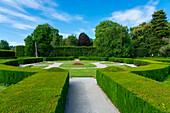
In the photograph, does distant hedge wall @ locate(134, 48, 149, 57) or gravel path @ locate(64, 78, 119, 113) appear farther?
distant hedge wall @ locate(134, 48, 149, 57)

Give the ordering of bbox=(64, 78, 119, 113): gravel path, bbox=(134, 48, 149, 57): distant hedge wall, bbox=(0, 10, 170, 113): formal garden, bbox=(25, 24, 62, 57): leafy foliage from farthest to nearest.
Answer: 1. bbox=(134, 48, 149, 57): distant hedge wall
2. bbox=(25, 24, 62, 57): leafy foliage
3. bbox=(64, 78, 119, 113): gravel path
4. bbox=(0, 10, 170, 113): formal garden

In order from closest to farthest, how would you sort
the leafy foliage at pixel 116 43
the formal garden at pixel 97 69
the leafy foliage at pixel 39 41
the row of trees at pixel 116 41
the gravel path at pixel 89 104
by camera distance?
1. the formal garden at pixel 97 69
2. the gravel path at pixel 89 104
3. the leafy foliage at pixel 116 43
4. the row of trees at pixel 116 41
5. the leafy foliage at pixel 39 41

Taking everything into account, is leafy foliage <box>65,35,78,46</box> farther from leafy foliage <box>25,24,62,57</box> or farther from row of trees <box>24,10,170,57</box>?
leafy foliage <box>25,24,62,57</box>

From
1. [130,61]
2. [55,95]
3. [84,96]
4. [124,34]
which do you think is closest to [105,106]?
[84,96]

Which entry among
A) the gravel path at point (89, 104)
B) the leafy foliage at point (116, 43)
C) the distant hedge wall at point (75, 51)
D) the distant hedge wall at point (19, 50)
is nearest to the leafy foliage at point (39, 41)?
the distant hedge wall at point (75, 51)

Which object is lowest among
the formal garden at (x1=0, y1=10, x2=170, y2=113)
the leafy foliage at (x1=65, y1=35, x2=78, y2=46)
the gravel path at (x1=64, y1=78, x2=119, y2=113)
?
the gravel path at (x1=64, y1=78, x2=119, y2=113)

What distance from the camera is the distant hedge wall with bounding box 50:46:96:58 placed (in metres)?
30.9

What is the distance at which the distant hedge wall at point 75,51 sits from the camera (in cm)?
3088

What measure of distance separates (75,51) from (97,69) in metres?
24.9

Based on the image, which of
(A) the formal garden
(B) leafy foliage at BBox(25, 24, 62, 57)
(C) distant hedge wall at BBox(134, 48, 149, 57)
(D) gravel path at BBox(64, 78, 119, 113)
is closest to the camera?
(A) the formal garden

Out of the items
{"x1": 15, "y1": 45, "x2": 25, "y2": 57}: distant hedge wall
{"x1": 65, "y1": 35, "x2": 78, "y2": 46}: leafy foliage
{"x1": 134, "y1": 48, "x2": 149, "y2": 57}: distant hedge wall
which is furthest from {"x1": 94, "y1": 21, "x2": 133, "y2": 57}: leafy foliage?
{"x1": 15, "y1": 45, "x2": 25, "y2": 57}: distant hedge wall

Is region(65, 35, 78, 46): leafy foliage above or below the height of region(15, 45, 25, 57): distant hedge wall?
above

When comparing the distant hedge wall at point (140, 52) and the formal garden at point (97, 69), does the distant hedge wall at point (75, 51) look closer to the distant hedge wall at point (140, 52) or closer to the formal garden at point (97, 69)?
the formal garden at point (97, 69)

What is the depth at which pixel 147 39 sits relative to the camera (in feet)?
112
